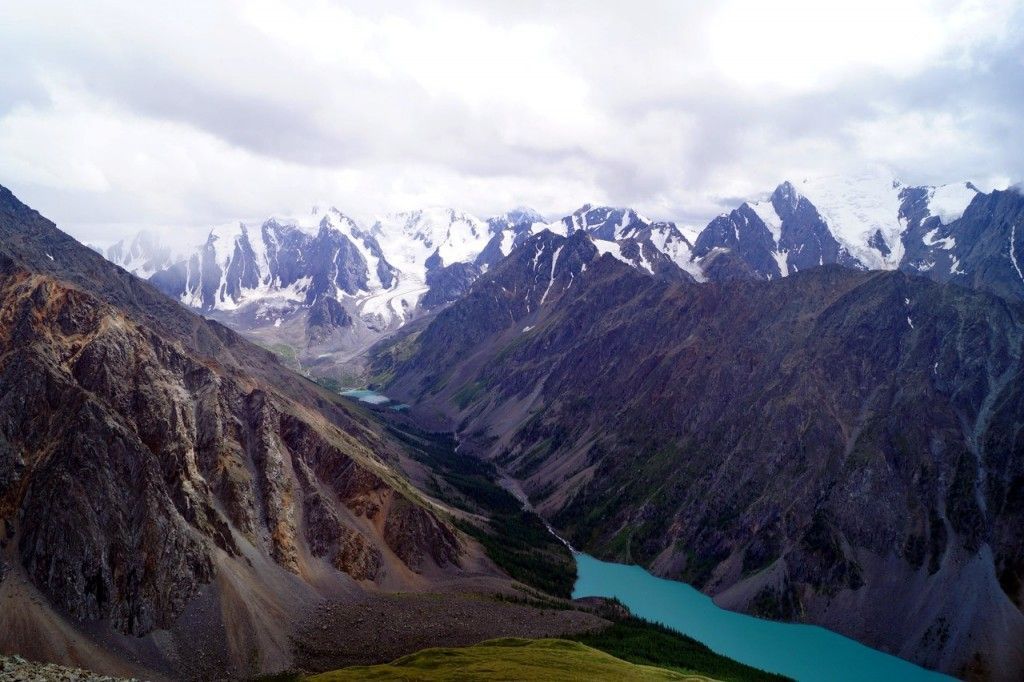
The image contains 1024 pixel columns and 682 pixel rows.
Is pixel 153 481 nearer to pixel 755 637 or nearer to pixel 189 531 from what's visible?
pixel 189 531

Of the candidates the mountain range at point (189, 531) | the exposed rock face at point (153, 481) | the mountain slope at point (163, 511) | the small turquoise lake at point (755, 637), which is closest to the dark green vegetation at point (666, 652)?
the mountain range at point (189, 531)

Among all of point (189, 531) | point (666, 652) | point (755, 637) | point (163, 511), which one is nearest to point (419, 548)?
point (189, 531)

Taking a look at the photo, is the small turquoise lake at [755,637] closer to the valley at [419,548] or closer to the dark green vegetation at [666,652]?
the valley at [419,548]

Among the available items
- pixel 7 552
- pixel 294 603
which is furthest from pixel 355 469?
pixel 7 552

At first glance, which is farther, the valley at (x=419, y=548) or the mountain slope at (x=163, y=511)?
the valley at (x=419, y=548)

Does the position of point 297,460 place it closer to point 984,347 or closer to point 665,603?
point 665,603

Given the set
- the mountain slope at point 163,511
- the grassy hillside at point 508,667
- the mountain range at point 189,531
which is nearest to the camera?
the grassy hillside at point 508,667

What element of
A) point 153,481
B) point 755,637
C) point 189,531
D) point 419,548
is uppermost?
point 153,481
